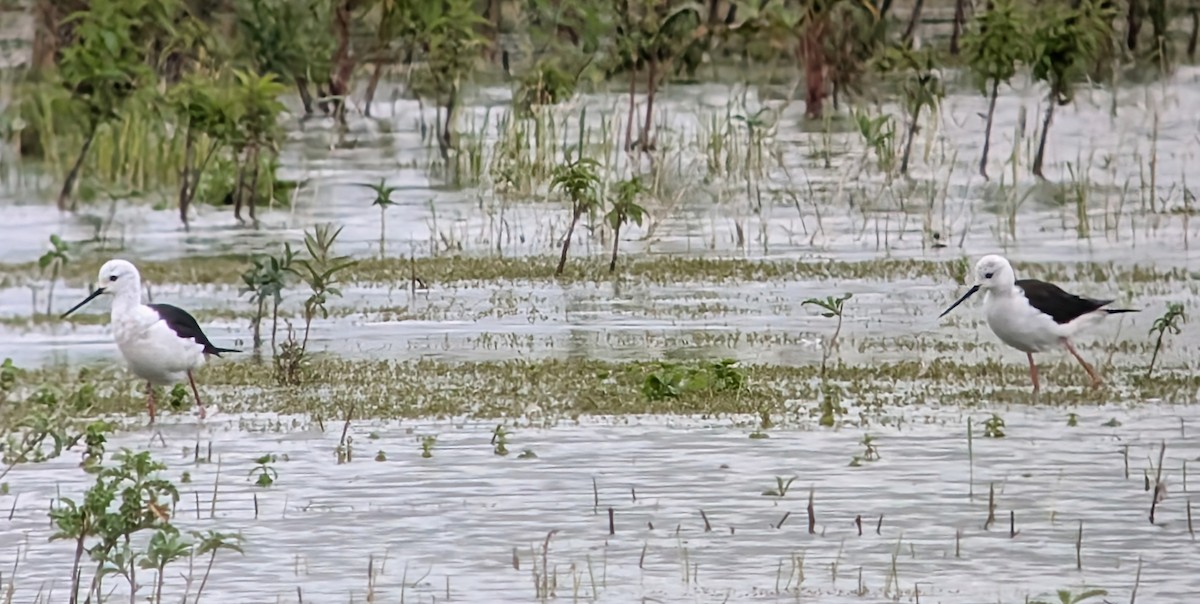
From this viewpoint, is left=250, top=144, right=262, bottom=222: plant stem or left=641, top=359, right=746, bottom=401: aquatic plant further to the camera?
left=250, top=144, right=262, bottom=222: plant stem

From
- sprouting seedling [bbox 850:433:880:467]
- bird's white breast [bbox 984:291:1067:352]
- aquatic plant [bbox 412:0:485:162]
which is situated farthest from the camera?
aquatic plant [bbox 412:0:485:162]

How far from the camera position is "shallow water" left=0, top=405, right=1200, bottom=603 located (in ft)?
22.9

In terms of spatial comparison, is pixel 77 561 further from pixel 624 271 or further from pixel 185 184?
pixel 185 184

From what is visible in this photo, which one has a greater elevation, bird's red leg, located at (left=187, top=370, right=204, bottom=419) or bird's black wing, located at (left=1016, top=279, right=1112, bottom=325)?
bird's black wing, located at (left=1016, top=279, right=1112, bottom=325)

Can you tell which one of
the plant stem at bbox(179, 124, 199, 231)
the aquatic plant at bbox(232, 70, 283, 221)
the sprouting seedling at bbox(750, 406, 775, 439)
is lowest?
the sprouting seedling at bbox(750, 406, 775, 439)

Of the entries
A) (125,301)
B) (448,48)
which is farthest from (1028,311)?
(448,48)

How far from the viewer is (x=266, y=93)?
16453 mm

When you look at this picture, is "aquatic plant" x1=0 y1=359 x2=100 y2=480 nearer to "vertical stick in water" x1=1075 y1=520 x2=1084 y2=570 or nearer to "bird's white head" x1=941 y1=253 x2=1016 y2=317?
"vertical stick in water" x1=1075 y1=520 x2=1084 y2=570

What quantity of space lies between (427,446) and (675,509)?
126 centimetres

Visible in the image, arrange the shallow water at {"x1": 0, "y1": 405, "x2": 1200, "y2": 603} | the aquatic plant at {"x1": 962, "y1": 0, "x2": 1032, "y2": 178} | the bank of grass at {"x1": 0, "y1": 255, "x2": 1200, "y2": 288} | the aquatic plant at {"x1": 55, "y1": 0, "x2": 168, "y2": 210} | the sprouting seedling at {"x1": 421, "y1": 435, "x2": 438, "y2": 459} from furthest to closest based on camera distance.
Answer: the aquatic plant at {"x1": 962, "y1": 0, "x2": 1032, "y2": 178} < the aquatic plant at {"x1": 55, "y1": 0, "x2": 168, "y2": 210} < the bank of grass at {"x1": 0, "y1": 255, "x2": 1200, "y2": 288} < the sprouting seedling at {"x1": 421, "y1": 435, "x2": 438, "y2": 459} < the shallow water at {"x1": 0, "y1": 405, "x2": 1200, "y2": 603}

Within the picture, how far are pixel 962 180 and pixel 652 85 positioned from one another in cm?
262

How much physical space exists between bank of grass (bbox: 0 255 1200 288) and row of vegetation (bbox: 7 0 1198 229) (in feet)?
1.86

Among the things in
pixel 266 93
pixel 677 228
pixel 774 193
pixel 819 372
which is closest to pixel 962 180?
pixel 774 193

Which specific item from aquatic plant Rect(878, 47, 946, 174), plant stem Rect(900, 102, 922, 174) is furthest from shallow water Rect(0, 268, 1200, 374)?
aquatic plant Rect(878, 47, 946, 174)
